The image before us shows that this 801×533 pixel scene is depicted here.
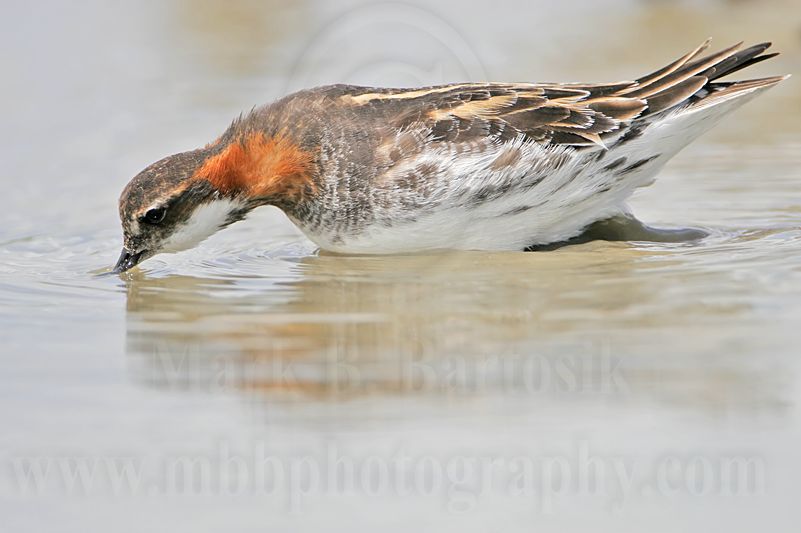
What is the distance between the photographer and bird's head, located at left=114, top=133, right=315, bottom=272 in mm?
8883

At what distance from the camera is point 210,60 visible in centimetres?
1557

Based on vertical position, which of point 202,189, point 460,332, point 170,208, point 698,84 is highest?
point 698,84

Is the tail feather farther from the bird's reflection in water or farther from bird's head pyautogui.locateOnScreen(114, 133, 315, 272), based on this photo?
bird's head pyautogui.locateOnScreen(114, 133, 315, 272)

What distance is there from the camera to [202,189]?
9.01 meters

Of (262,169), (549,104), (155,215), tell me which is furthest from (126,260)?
(549,104)

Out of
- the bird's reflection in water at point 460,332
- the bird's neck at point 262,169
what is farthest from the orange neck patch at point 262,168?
the bird's reflection in water at point 460,332

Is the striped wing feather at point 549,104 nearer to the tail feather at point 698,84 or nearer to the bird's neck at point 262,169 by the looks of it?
the tail feather at point 698,84

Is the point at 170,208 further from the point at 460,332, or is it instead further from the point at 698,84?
the point at 698,84

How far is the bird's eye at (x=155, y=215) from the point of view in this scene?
8883 mm

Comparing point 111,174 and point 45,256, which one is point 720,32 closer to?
point 111,174

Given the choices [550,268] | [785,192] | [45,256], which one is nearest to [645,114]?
[550,268]

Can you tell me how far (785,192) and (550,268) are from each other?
2870mm

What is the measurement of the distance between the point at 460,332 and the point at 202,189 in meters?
2.64

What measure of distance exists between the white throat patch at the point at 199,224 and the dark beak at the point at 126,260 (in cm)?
19
